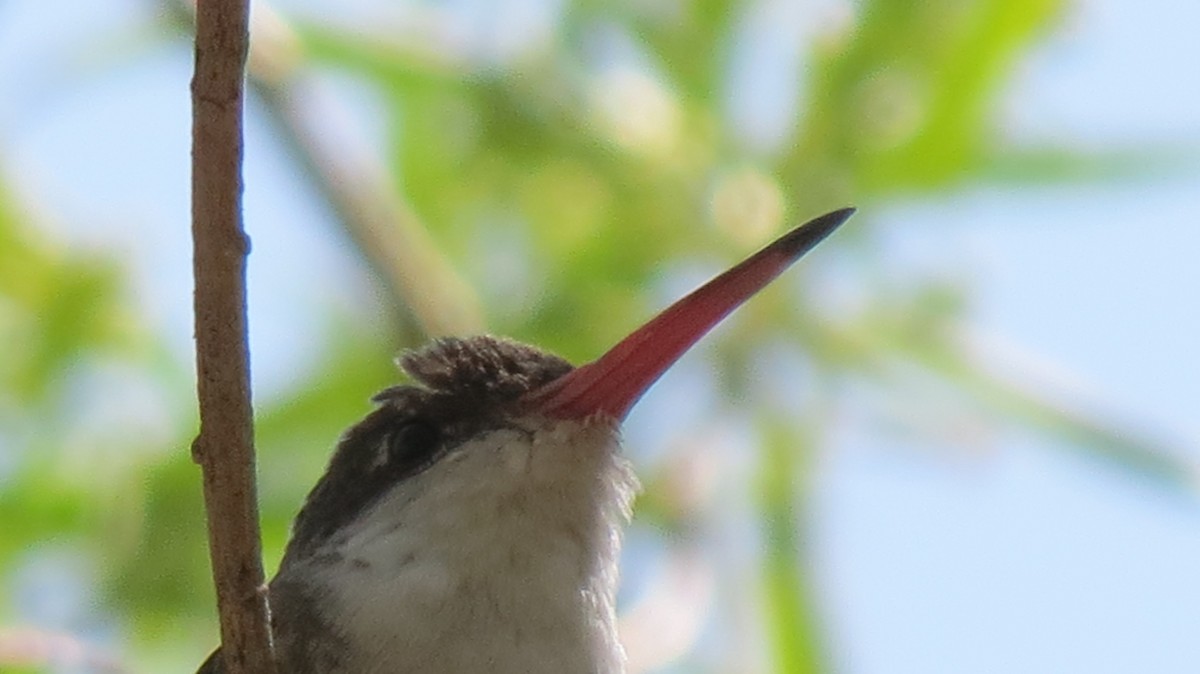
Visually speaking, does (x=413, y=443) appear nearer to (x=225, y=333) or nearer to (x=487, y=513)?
(x=487, y=513)

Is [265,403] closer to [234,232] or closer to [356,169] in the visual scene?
[356,169]

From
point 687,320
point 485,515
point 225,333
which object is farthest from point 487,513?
point 225,333

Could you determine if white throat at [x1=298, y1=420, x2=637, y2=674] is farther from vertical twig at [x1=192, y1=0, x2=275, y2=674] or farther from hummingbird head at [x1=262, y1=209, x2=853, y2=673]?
vertical twig at [x1=192, y1=0, x2=275, y2=674]

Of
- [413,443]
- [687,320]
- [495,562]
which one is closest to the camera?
[687,320]

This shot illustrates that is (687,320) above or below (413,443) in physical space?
below

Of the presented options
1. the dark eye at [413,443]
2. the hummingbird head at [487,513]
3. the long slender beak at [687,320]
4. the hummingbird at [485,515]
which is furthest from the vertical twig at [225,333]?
the dark eye at [413,443]

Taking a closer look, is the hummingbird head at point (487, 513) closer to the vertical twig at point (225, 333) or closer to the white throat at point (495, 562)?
the white throat at point (495, 562)

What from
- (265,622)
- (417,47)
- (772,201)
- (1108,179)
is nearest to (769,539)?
(772,201)
